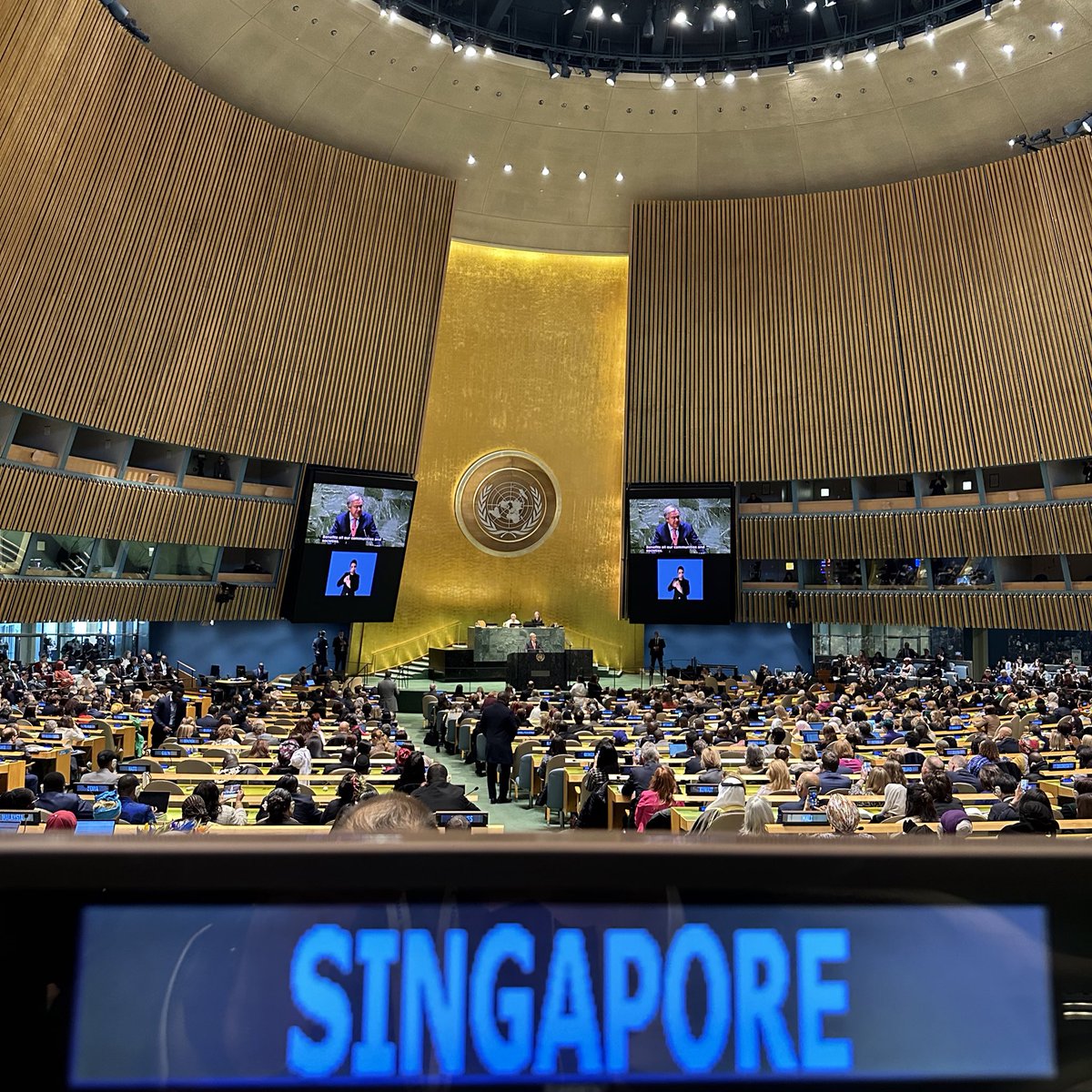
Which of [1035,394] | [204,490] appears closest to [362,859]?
[204,490]

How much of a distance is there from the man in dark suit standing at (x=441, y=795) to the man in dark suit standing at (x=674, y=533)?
16.3 meters

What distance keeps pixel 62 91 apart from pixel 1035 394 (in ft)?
60.7

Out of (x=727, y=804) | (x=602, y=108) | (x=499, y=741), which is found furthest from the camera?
(x=602, y=108)

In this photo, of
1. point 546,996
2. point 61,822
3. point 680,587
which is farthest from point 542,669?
point 546,996

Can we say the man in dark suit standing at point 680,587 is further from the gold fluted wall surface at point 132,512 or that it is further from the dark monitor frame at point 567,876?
the dark monitor frame at point 567,876

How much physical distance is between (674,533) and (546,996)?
22.3m

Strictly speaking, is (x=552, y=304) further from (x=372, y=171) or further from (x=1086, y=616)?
(x=1086, y=616)

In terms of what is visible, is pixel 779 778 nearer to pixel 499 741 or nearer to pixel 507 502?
pixel 499 741

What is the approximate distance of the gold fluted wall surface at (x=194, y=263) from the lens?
15047 millimetres

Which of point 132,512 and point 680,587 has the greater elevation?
point 680,587

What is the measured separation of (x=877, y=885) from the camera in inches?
33.8

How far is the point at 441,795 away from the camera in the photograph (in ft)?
22.0

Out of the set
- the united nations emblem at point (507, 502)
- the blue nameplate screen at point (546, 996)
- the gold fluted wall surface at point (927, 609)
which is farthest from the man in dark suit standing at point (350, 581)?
the blue nameplate screen at point (546, 996)

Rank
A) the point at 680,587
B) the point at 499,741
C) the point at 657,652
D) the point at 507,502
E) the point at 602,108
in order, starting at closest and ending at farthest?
1. the point at 499,741
2. the point at 602,108
3. the point at 680,587
4. the point at 657,652
5. the point at 507,502
